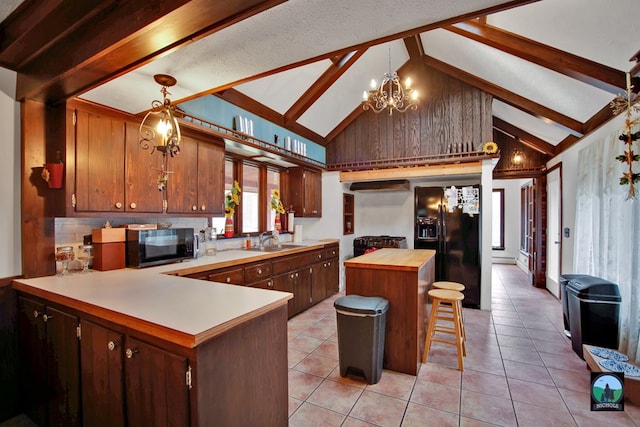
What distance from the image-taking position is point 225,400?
1269 millimetres

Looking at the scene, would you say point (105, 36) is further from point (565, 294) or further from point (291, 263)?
point (565, 294)

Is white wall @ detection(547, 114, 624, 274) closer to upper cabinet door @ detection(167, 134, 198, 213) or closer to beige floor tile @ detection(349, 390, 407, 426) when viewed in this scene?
beige floor tile @ detection(349, 390, 407, 426)

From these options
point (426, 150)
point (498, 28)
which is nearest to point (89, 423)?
point (498, 28)

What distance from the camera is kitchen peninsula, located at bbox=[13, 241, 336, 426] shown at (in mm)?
1193

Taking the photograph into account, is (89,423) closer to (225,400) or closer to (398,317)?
(225,400)

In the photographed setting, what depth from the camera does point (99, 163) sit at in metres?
2.21

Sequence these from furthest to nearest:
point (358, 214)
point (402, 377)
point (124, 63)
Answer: point (358, 214)
point (402, 377)
point (124, 63)

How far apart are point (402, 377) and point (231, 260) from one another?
6.22 feet

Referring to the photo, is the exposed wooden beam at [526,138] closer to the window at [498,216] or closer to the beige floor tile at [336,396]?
the window at [498,216]

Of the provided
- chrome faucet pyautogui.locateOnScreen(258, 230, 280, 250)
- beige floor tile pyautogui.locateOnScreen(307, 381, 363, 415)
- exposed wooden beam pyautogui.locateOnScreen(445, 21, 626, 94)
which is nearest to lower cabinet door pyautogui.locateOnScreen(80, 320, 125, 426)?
beige floor tile pyautogui.locateOnScreen(307, 381, 363, 415)

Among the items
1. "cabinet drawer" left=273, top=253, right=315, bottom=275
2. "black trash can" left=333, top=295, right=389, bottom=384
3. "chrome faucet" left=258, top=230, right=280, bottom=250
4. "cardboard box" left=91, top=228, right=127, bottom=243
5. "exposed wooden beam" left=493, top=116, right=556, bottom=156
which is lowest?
"black trash can" left=333, top=295, right=389, bottom=384

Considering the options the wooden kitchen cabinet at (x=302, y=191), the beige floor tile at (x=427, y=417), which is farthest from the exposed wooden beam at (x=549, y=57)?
the beige floor tile at (x=427, y=417)

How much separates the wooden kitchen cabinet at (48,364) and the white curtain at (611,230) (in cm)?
400

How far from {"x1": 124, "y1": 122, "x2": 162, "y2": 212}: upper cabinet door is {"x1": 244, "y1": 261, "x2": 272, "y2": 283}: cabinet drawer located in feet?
3.50
